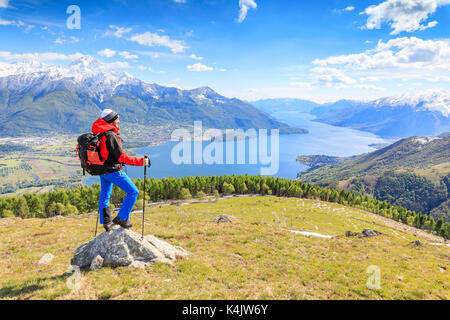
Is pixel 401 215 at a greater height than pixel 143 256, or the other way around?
pixel 143 256

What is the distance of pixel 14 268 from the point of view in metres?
11.5

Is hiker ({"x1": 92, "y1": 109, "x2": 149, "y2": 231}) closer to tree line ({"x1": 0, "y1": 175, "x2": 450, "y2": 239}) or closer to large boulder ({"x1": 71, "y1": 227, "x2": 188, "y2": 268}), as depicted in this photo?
large boulder ({"x1": 71, "y1": 227, "x2": 188, "y2": 268})

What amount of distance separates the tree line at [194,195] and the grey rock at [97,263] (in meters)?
76.3

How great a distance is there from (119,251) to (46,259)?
5.60m

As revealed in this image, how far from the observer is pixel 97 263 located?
33.6 ft

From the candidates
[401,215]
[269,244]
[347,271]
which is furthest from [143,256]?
[401,215]

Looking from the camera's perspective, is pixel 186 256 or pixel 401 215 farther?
pixel 401 215

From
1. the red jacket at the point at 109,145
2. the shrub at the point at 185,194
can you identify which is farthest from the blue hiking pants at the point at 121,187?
the shrub at the point at 185,194

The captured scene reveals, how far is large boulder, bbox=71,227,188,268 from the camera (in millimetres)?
10477

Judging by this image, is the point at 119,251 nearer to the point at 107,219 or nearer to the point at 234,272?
the point at 107,219

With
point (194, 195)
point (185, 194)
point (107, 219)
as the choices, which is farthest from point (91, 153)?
point (194, 195)
